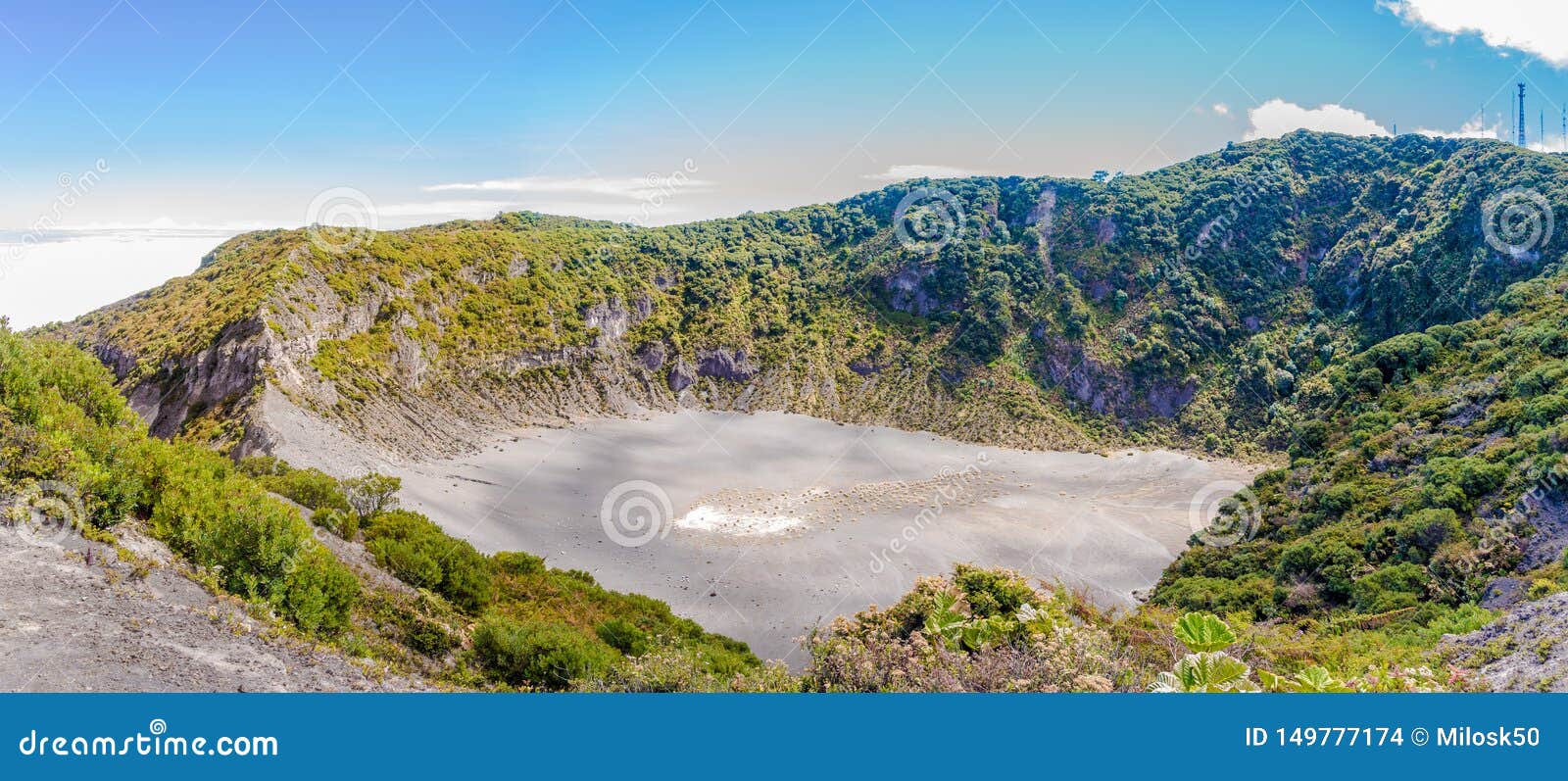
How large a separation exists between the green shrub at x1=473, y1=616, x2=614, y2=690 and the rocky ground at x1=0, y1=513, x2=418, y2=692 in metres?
3.43

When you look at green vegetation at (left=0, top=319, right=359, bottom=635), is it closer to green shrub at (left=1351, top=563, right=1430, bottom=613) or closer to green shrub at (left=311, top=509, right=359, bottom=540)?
green shrub at (left=311, top=509, right=359, bottom=540)

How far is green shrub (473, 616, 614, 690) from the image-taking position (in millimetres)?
15031

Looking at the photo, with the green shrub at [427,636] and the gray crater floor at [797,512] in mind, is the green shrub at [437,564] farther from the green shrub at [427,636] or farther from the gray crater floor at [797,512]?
the gray crater floor at [797,512]

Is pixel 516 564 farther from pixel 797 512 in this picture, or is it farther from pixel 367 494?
pixel 797 512

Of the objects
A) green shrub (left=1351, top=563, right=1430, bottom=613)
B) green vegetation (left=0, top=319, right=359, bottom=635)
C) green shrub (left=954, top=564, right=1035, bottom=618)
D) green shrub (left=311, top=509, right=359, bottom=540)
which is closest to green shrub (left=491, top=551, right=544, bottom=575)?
green shrub (left=311, top=509, right=359, bottom=540)

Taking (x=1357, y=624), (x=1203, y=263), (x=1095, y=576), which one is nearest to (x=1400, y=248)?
(x=1203, y=263)

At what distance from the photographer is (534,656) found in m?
15.6

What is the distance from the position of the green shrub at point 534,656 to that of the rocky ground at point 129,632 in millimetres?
3433

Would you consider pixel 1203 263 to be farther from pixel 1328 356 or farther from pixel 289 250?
pixel 289 250

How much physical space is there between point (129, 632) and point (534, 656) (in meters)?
7.14

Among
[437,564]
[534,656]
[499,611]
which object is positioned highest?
[437,564]

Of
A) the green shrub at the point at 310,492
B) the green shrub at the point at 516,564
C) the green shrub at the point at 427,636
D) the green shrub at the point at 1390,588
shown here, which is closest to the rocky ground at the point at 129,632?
the green shrub at the point at 427,636

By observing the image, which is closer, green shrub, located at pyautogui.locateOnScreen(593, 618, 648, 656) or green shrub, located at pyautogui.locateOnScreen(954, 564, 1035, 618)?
green shrub, located at pyautogui.locateOnScreen(954, 564, 1035, 618)

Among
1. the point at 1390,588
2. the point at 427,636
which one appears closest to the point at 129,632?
the point at 427,636
